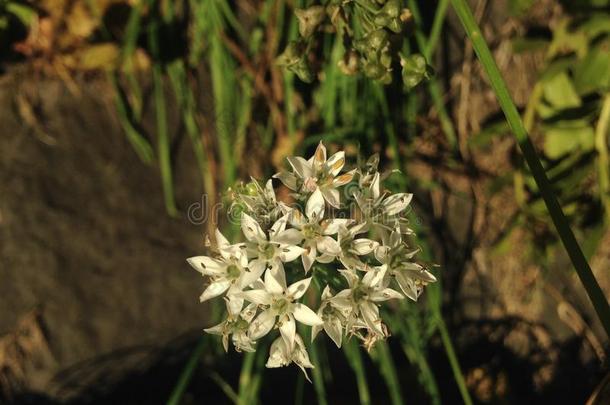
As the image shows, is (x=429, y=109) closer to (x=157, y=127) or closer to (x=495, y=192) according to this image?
(x=495, y=192)

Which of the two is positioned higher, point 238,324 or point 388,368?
point 238,324

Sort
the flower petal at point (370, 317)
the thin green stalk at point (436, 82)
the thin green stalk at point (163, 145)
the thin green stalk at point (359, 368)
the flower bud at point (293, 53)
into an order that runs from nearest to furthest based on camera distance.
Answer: the flower petal at point (370, 317) < the flower bud at point (293, 53) < the thin green stalk at point (359, 368) < the thin green stalk at point (436, 82) < the thin green stalk at point (163, 145)

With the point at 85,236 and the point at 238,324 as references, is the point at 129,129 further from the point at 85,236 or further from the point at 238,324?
the point at 238,324

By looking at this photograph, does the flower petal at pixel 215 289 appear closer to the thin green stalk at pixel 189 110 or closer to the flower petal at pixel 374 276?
the flower petal at pixel 374 276

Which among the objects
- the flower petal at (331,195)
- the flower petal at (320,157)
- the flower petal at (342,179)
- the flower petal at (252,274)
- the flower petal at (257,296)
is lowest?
the flower petal at (257,296)

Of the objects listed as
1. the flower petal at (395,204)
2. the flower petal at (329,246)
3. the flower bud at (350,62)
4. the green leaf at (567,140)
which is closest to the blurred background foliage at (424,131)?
the green leaf at (567,140)

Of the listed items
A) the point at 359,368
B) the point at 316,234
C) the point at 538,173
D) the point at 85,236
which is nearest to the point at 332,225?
the point at 316,234

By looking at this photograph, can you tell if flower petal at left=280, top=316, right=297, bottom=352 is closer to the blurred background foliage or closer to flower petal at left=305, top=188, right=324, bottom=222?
flower petal at left=305, top=188, right=324, bottom=222

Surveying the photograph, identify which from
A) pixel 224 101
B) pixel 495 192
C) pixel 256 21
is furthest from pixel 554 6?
pixel 224 101
